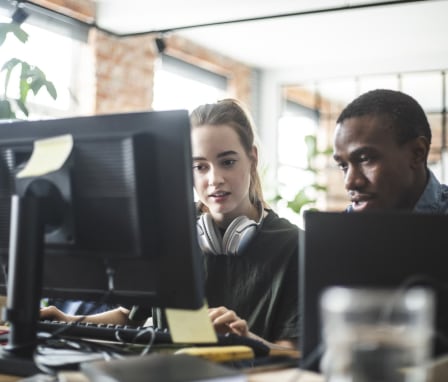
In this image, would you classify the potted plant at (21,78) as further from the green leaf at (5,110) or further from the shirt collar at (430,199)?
the shirt collar at (430,199)

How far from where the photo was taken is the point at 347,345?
69 cm

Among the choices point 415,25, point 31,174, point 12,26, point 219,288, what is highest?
point 415,25

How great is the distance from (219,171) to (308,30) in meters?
3.62

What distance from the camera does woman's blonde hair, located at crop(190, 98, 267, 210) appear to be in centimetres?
175

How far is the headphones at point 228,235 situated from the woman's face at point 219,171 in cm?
8

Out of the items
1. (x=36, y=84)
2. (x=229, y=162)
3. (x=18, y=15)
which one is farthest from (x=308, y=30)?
(x=229, y=162)

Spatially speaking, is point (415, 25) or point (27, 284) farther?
point (415, 25)

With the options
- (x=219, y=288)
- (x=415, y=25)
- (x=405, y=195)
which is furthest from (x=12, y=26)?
(x=415, y=25)

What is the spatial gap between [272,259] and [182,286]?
0.65 meters

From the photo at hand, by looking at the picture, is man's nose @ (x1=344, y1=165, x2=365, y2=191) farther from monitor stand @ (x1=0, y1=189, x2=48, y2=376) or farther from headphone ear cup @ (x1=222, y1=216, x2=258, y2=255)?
monitor stand @ (x1=0, y1=189, x2=48, y2=376)

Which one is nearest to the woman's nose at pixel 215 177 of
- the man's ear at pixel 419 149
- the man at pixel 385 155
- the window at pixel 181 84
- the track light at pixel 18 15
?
the man at pixel 385 155

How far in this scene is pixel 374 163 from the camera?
148cm

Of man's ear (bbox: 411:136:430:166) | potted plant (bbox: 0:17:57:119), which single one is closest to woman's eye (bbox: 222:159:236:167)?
man's ear (bbox: 411:136:430:166)

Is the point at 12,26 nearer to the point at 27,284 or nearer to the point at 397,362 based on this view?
the point at 27,284
